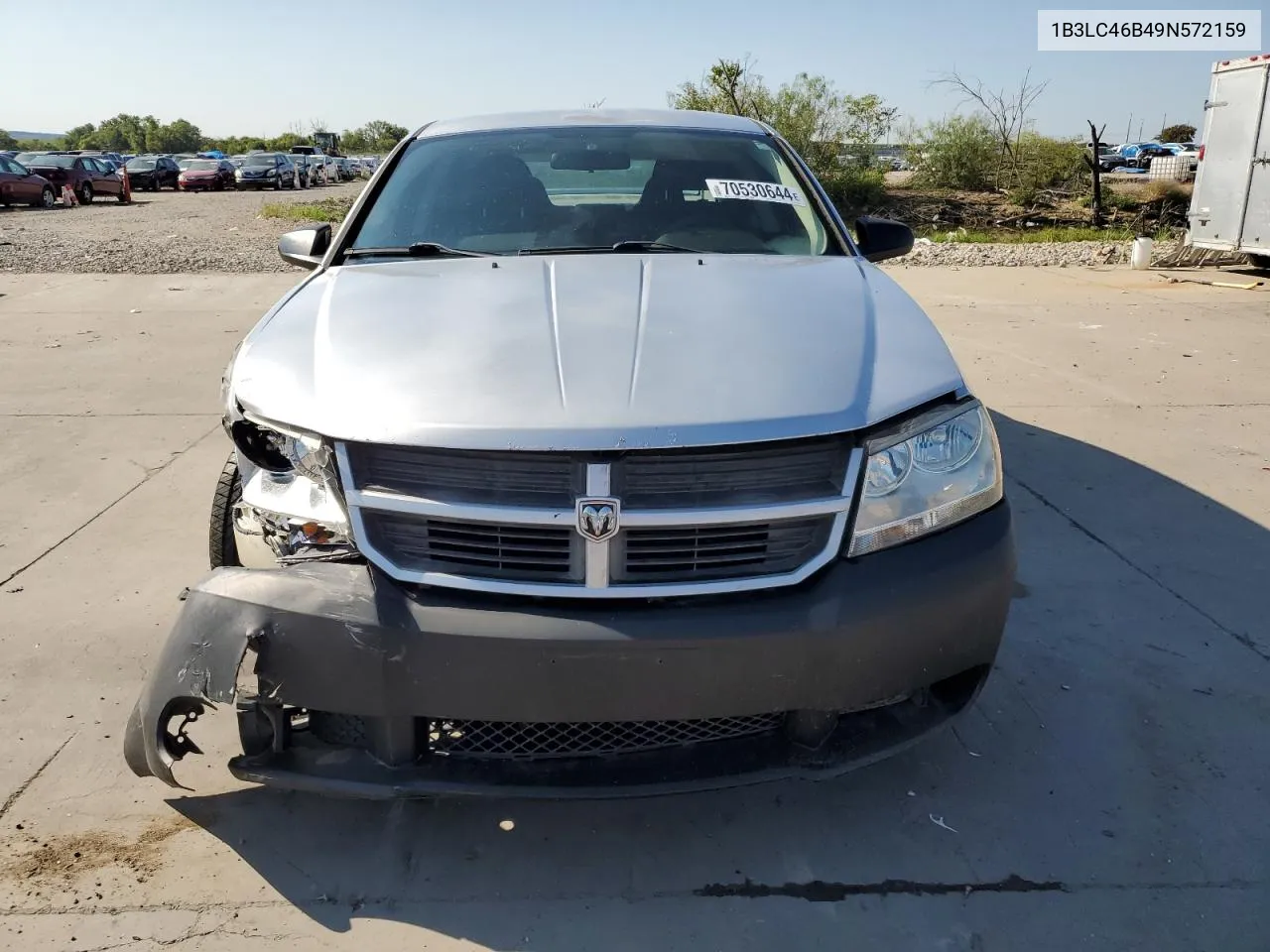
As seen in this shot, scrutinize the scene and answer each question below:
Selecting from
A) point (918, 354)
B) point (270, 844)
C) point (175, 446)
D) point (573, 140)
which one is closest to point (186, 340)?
point (175, 446)

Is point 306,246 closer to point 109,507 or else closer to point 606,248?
point 606,248

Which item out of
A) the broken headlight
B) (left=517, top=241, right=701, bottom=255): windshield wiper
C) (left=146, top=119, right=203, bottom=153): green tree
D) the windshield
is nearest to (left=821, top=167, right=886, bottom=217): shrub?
the windshield

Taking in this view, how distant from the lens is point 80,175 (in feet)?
90.2

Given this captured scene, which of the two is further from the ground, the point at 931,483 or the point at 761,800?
the point at 931,483

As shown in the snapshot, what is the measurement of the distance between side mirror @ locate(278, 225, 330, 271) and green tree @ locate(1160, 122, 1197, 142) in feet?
278

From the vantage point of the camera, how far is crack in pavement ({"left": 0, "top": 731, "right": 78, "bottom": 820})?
2438 millimetres

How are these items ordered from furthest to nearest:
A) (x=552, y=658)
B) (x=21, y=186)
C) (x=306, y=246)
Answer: (x=21, y=186)
(x=306, y=246)
(x=552, y=658)

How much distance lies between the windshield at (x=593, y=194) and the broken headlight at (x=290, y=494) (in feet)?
3.89

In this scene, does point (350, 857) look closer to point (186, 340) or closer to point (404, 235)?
point (404, 235)

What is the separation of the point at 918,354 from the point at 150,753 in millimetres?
1933

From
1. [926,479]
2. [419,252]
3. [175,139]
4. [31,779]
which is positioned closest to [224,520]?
[31,779]

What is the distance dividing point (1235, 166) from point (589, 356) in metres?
12.7

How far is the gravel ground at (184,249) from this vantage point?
12492mm

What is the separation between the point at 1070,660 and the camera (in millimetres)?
3131
